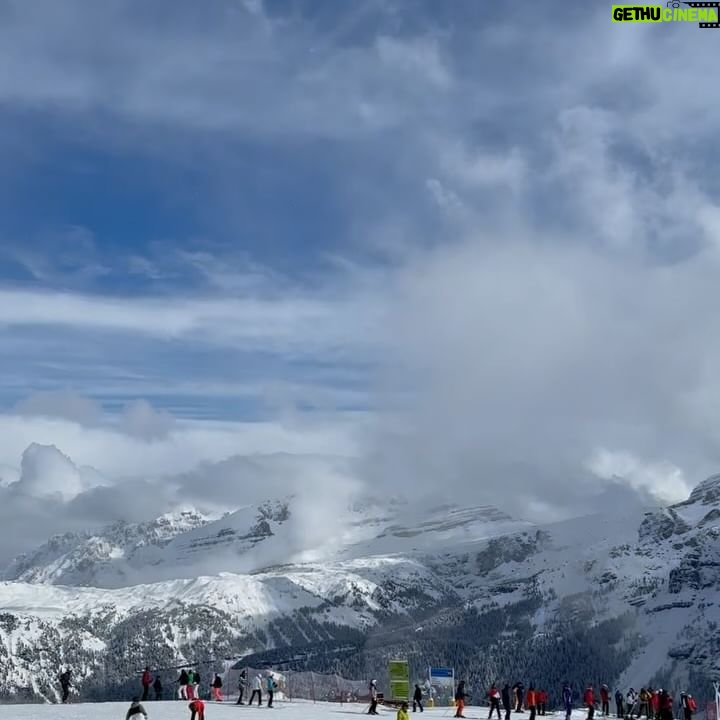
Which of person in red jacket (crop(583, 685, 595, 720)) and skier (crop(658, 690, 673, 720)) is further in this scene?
person in red jacket (crop(583, 685, 595, 720))

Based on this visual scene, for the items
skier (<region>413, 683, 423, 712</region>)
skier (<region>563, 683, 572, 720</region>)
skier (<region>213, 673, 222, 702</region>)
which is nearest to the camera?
skier (<region>563, 683, 572, 720</region>)

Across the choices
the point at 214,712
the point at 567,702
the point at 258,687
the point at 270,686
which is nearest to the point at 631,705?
the point at 567,702

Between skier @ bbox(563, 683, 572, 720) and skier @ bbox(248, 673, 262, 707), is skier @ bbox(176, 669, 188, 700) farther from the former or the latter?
skier @ bbox(563, 683, 572, 720)

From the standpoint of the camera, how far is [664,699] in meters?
70.8

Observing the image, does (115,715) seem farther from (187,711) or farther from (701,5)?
(701,5)

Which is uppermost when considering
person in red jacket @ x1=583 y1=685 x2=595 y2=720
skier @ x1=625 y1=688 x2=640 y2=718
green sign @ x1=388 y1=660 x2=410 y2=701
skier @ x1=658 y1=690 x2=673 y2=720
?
green sign @ x1=388 y1=660 x2=410 y2=701

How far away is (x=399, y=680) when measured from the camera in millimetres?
78188

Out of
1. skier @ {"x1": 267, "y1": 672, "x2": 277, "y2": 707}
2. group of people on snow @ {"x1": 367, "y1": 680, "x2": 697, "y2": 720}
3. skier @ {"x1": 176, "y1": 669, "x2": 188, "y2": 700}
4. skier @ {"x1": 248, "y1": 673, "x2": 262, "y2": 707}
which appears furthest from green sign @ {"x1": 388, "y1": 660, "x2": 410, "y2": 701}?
skier @ {"x1": 176, "y1": 669, "x2": 188, "y2": 700}

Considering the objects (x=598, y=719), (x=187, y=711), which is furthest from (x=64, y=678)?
(x=598, y=719)

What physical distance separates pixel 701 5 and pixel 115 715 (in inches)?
2502

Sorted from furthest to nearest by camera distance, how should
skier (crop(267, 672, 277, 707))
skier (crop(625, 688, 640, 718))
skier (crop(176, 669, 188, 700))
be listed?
skier (crop(625, 688, 640, 718))
skier (crop(176, 669, 188, 700))
skier (crop(267, 672, 277, 707))

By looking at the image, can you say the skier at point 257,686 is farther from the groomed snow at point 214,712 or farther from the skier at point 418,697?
the skier at point 418,697

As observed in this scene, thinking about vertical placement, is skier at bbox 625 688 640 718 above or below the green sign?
below

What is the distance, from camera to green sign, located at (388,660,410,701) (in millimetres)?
77750
